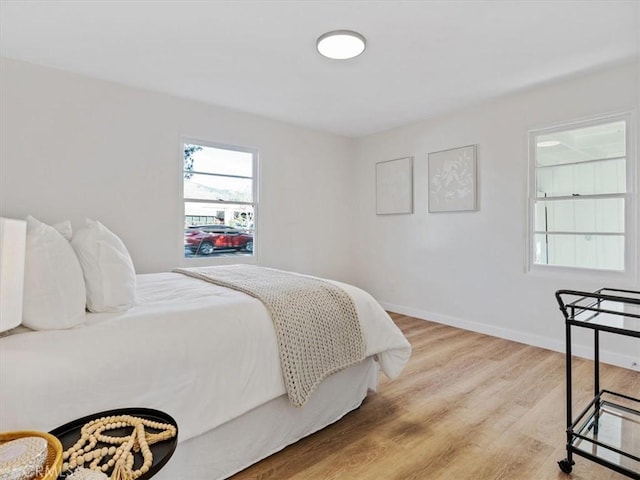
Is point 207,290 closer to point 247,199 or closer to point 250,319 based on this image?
point 250,319

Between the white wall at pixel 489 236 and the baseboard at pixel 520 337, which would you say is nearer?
the baseboard at pixel 520 337

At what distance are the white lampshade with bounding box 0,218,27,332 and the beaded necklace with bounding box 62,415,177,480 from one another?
1.26 ft

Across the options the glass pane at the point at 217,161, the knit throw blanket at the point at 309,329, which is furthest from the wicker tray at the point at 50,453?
the glass pane at the point at 217,161

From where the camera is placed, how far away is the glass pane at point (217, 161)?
3.71m

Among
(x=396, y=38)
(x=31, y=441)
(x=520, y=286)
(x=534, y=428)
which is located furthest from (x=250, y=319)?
(x=520, y=286)

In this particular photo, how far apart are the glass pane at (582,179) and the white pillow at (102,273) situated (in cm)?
353

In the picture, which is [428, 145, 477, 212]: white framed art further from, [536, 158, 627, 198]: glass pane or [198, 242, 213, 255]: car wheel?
[198, 242, 213, 255]: car wheel

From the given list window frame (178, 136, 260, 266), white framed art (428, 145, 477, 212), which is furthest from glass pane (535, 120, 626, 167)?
window frame (178, 136, 260, 266)

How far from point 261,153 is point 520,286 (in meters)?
3.18

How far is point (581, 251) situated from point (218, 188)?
12.0 feet

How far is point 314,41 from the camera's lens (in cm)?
246

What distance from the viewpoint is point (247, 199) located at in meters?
4.12

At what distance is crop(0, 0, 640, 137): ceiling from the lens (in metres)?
2.12

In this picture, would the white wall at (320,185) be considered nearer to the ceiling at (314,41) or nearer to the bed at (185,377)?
the ceiling at (314,41)
